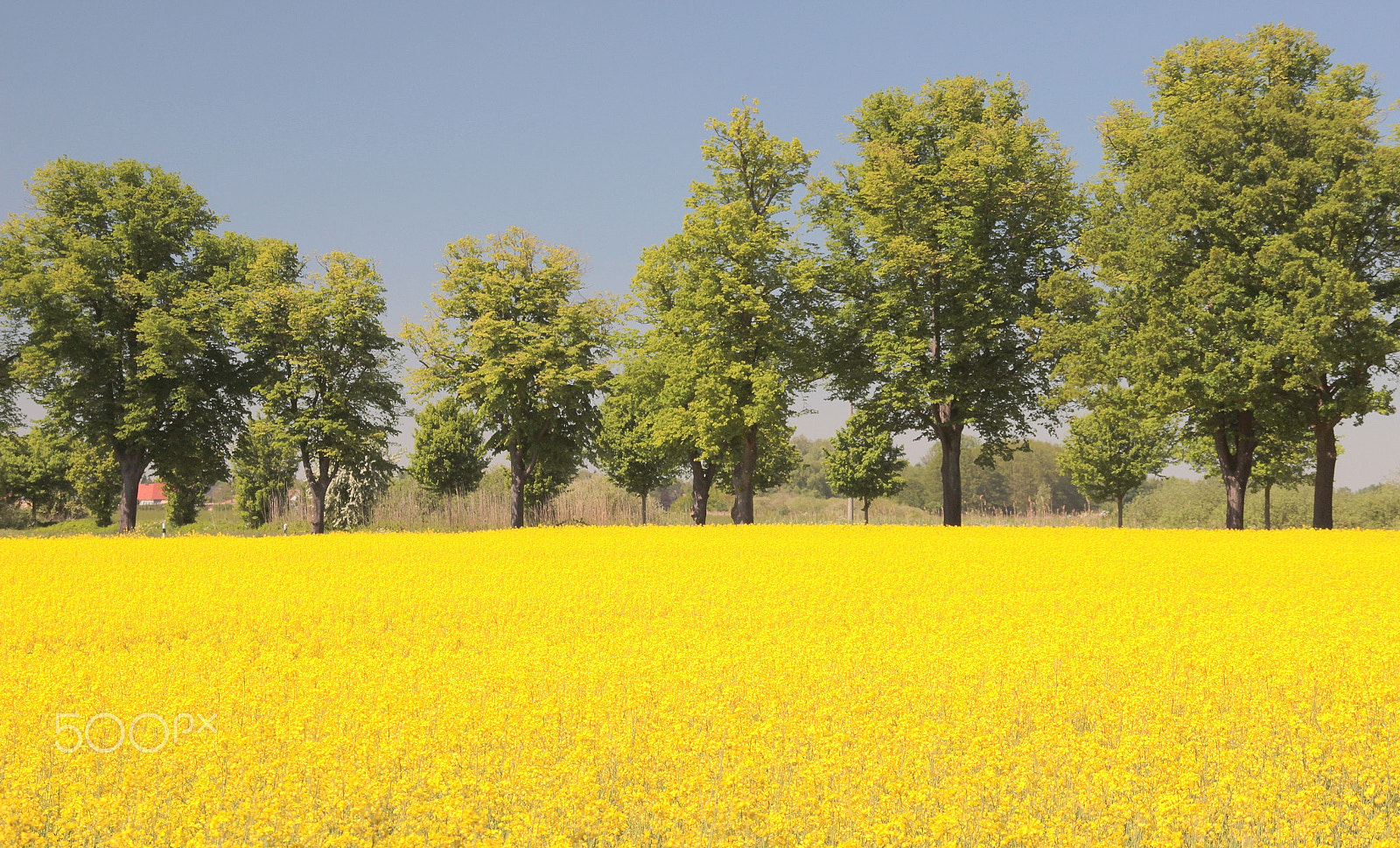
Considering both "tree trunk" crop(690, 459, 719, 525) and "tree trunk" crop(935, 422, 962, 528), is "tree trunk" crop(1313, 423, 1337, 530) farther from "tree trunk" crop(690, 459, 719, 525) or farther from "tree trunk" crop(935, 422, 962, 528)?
"tree trunk" crop(690, 459, 719, 525)

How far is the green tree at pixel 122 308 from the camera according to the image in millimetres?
37094

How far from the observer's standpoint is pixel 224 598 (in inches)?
604

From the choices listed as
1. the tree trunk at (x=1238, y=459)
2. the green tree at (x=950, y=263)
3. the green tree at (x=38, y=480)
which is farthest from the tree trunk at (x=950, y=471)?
the green tree at (x=38, y=480)

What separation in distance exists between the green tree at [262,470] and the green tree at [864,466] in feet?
103

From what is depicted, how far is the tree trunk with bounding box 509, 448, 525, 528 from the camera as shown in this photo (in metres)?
39.8

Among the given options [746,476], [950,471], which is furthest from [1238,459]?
[746,476]

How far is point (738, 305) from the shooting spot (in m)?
34.2

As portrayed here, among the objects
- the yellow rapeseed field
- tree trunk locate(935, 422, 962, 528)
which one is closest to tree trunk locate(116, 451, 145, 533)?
the yellow rapeseed field

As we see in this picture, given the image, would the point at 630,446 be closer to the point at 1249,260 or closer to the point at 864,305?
the point at 864,305

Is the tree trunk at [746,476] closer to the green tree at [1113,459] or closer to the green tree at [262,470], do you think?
the green tree at [262,470]

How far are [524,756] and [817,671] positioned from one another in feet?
11.7

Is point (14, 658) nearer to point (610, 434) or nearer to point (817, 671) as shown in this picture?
point (817, 671)

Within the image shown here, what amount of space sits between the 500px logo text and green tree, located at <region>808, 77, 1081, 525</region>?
27510 millimetres

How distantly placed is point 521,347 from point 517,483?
5792 mm
